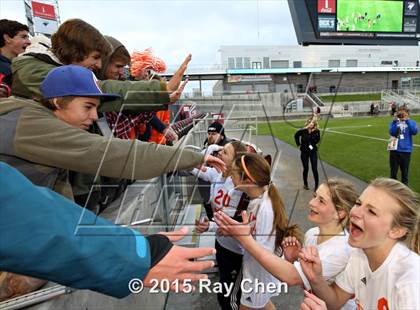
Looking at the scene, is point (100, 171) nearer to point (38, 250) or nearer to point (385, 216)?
point (38, 250)

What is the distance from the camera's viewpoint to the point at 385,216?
1332 mm

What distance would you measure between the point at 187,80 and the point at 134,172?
945 mm

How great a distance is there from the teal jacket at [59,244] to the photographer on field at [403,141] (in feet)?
22.8

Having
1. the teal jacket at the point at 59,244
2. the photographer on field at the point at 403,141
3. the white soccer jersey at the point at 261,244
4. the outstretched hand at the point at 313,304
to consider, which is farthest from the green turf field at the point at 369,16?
the teal jacket at the point at 59,244

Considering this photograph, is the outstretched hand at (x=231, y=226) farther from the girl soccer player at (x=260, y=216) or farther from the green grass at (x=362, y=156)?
the green grass at (x=362, y=156)

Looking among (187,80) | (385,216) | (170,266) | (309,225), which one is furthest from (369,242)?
(309,225)

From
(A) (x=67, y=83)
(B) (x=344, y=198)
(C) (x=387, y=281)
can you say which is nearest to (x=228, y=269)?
(B) (x=344, y=198)

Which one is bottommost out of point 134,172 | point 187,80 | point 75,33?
point 134,172

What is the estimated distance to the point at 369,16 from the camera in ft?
127

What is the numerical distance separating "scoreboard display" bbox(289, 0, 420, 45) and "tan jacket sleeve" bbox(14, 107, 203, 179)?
127ft

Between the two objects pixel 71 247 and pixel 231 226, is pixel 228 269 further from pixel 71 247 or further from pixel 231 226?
pixel 71 247

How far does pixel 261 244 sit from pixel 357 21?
4461cm

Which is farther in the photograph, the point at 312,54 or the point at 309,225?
the point at 312,54

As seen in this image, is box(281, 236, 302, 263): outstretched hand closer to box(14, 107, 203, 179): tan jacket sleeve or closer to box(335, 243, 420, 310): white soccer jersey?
box(335, 243, 420, 310): white soccer jersey
